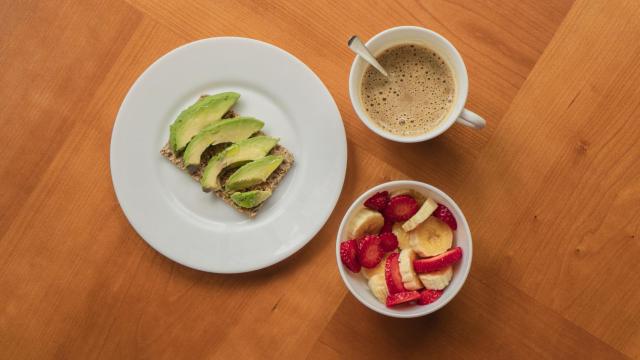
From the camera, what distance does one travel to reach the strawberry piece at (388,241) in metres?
1.14

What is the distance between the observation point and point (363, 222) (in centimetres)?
113

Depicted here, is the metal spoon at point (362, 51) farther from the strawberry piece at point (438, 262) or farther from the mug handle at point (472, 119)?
the strawberry piece at point (438, 262)

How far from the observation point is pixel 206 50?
1.21 m

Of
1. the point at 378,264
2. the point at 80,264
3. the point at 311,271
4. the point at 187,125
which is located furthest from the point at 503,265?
the point at 80,264

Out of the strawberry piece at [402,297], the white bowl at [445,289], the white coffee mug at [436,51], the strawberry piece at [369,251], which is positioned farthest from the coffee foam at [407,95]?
the strawberry piece at [402,297]

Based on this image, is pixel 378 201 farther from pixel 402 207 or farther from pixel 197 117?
pixel 197 117

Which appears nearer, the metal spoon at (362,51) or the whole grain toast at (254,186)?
the metal spoon at (362,51)

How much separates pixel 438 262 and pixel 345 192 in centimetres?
28

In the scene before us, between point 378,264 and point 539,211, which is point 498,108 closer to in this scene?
point 539,211

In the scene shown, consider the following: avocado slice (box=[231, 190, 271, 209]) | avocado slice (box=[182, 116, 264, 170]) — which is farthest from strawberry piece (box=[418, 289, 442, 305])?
avocado slice (box=[182, 116, 264, 170])

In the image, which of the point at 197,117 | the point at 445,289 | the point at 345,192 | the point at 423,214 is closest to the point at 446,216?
the point at 423,214

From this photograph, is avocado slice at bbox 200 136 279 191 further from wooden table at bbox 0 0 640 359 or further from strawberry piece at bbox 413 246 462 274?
strawberry piece at bbox 413 246 462 274

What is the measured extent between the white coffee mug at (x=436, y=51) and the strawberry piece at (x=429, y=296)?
313 millimetres

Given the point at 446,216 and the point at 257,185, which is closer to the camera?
the point at 446,216
